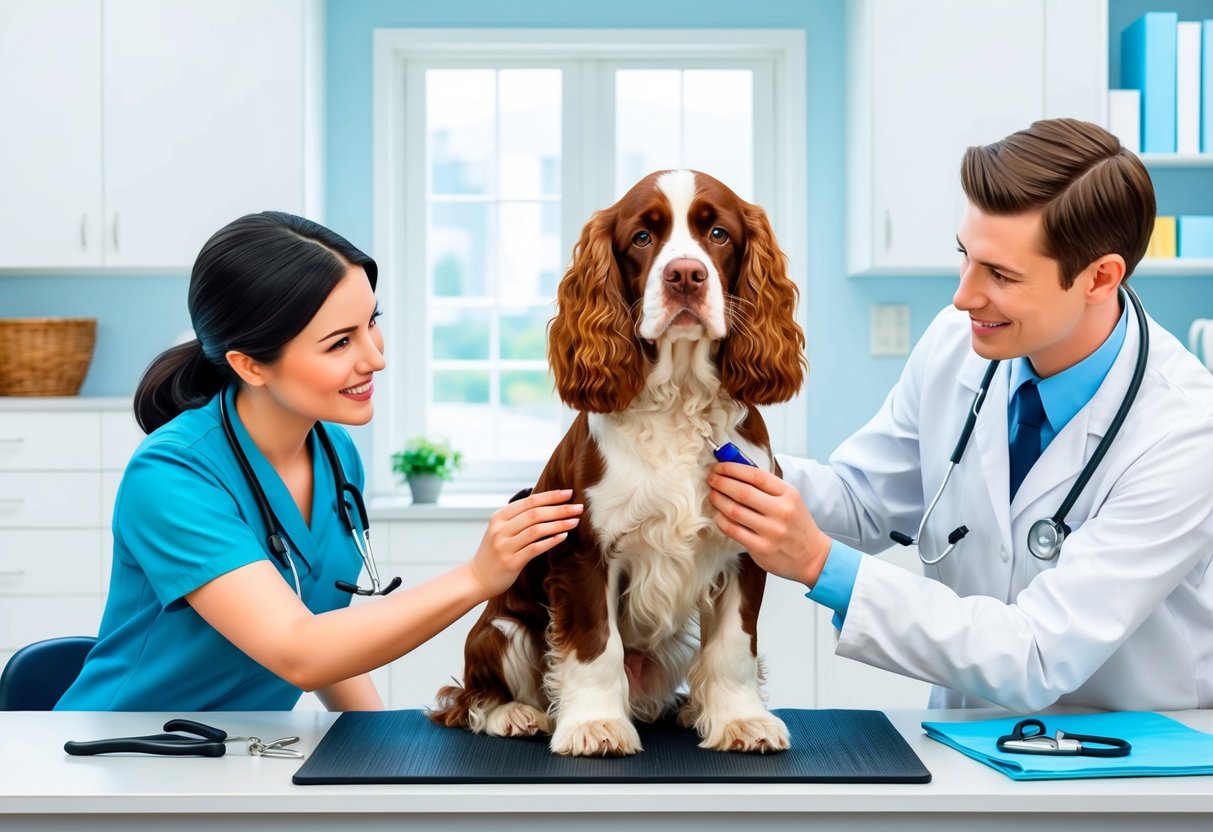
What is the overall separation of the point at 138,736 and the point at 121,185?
2412mm

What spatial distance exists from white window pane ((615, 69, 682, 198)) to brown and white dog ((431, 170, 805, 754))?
2.39 metres

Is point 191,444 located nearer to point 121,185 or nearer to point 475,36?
point 121,185

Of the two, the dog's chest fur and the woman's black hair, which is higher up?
the woman's black hair

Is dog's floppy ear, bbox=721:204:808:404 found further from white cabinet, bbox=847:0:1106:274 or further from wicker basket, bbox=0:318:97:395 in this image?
wicker basket, bbox=0:318:97:395

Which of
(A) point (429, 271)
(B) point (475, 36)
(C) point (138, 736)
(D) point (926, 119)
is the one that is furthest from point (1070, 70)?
(C) point (138, 736)

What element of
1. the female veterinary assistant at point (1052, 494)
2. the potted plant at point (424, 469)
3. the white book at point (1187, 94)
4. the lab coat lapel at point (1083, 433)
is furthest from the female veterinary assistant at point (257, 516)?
the white book at point (1187, 94)

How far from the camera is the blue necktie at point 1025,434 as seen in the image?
4.84 feet

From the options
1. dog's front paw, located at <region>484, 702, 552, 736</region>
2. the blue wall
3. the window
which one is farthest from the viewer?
the window

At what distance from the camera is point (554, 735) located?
1.22m

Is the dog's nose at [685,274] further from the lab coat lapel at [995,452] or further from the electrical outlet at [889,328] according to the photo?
the electrical outlet at [889,328]

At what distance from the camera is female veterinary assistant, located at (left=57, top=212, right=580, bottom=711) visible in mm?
1236

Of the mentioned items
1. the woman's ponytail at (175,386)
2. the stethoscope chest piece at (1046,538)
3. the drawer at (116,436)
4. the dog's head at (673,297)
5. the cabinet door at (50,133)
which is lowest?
the stethoscope chest piece at (1046,538)

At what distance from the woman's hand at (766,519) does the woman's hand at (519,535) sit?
16 cm

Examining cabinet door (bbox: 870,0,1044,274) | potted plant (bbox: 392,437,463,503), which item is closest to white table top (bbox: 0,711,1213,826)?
potted plant (bbox: 392,437,463,503)
